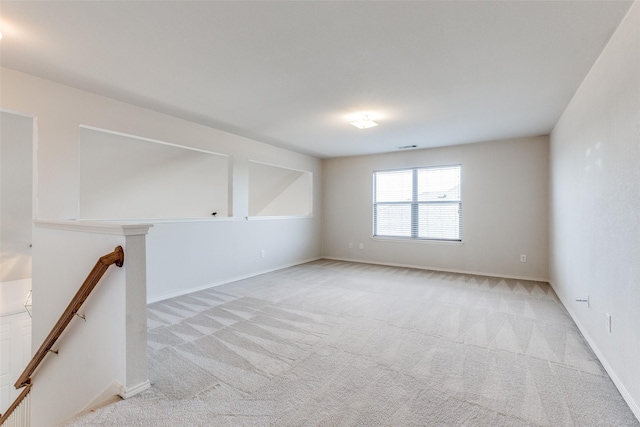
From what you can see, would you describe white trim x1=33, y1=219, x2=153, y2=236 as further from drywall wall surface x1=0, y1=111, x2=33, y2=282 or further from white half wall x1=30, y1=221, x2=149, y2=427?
drywall wall surface x1=0, y1=111, x2=33, y2=282

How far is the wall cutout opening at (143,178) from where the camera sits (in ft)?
13.4

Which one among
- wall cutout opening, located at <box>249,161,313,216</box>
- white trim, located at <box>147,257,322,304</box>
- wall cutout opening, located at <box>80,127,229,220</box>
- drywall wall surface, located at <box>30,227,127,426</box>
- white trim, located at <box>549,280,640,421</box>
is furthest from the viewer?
wall cutout opening, located at <box>249,161,313,216</box>

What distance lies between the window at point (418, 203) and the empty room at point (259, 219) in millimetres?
513

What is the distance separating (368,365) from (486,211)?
4107mm

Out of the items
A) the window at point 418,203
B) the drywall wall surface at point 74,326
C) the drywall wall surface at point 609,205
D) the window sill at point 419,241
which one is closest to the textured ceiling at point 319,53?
the drywall wall surface at point 609,205

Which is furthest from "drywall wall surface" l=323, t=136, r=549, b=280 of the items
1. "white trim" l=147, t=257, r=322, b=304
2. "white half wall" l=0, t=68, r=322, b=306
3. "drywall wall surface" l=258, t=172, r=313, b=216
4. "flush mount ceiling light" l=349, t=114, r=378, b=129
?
"flush mount ceiling light" l=349, t=114, r=378, b=129

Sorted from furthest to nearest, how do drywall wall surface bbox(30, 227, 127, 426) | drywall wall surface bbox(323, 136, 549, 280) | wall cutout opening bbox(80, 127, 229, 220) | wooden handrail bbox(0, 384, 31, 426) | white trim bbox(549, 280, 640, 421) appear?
drywall wall surface bbox(323, 136, 549, 280) → wall cutout opening bbox(80, 127, 229, 220) → wooden handrail bbox(0, 384, 31, 426) → drywall wall surface bbox(30, 227, 127, 426) → white trim bbox(549, 280, 640, 421)

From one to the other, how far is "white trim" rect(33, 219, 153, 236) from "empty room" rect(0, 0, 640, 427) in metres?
0.02

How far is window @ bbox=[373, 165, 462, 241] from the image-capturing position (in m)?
5.52

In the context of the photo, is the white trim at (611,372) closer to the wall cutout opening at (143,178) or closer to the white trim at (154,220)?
the white trim at (154,220)

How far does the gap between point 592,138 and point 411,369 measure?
97.1 inches

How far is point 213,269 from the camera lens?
444 centimetres

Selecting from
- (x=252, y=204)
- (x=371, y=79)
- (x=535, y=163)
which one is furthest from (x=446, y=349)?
(x=252, y=204)

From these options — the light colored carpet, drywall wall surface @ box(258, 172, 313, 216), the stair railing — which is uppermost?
drywall wall surface @ box(258, 172, 313, 216)
